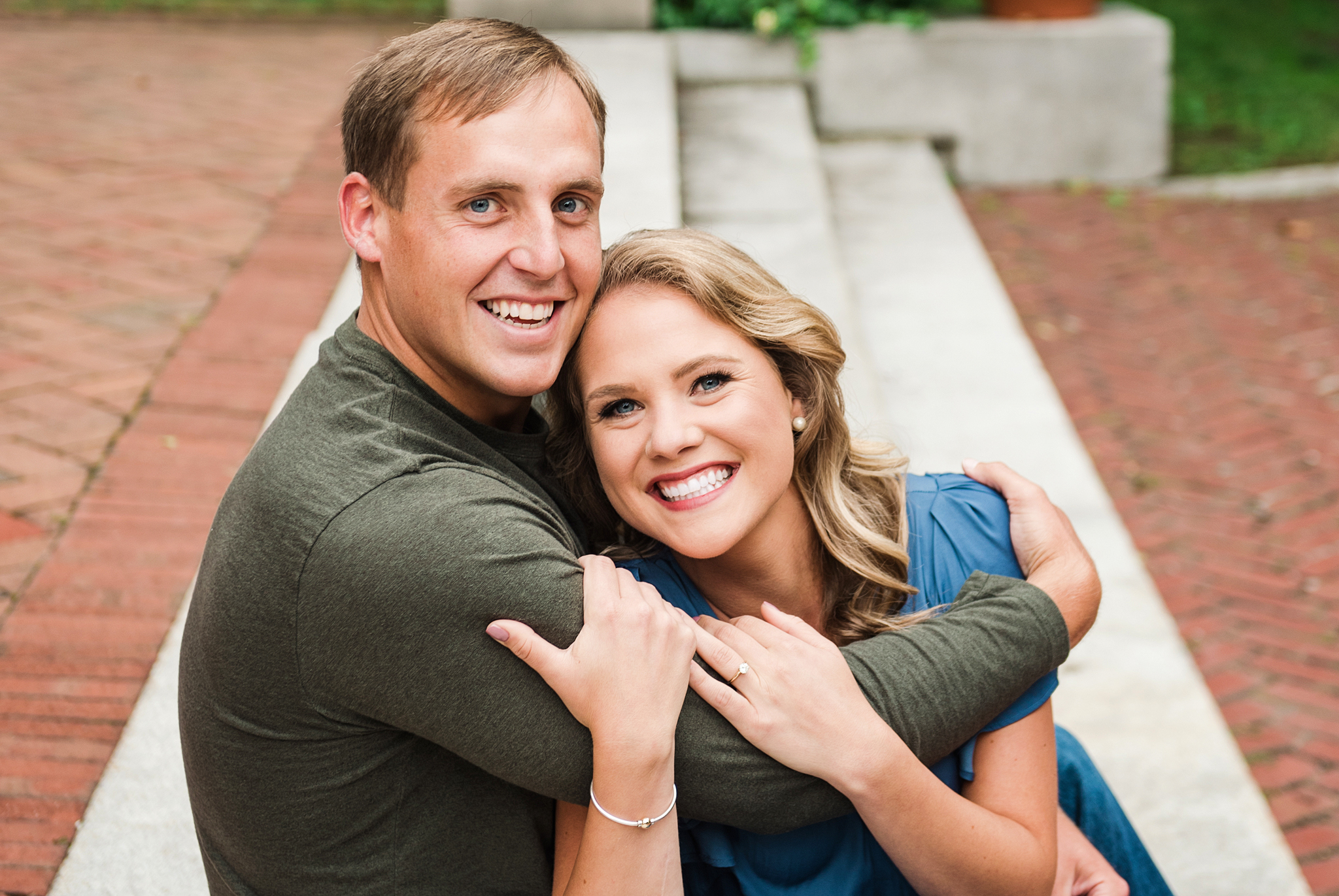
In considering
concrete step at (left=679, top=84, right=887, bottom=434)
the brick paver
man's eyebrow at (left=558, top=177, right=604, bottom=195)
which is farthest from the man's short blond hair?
concrete step at (left=679, top=84, right=887, bottom=434)

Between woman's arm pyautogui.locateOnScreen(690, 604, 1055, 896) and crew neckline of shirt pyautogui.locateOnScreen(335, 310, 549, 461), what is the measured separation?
17.8 inches

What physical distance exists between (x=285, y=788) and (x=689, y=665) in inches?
24.1

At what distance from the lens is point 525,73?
1.83 m

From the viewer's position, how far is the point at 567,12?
6.98 metres

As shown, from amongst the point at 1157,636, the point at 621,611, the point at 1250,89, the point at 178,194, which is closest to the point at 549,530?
the point at 621,611

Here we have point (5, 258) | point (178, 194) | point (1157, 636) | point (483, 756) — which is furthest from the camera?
point (178, 194)

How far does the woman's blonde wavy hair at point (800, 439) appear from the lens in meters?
2.11

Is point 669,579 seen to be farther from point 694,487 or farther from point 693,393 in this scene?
point 693,393

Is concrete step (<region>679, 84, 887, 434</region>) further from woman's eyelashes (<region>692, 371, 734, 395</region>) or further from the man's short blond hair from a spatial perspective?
the man's short blond hair

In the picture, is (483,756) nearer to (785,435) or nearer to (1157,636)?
(785,435)

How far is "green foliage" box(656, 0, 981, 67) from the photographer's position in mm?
6934

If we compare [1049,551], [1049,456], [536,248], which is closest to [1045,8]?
[1049,456]

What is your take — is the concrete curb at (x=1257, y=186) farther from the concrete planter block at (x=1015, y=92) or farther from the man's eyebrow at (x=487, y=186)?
the man's eyebrow at (x=487, y=186)

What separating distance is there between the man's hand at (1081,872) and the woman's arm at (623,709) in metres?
0.85
